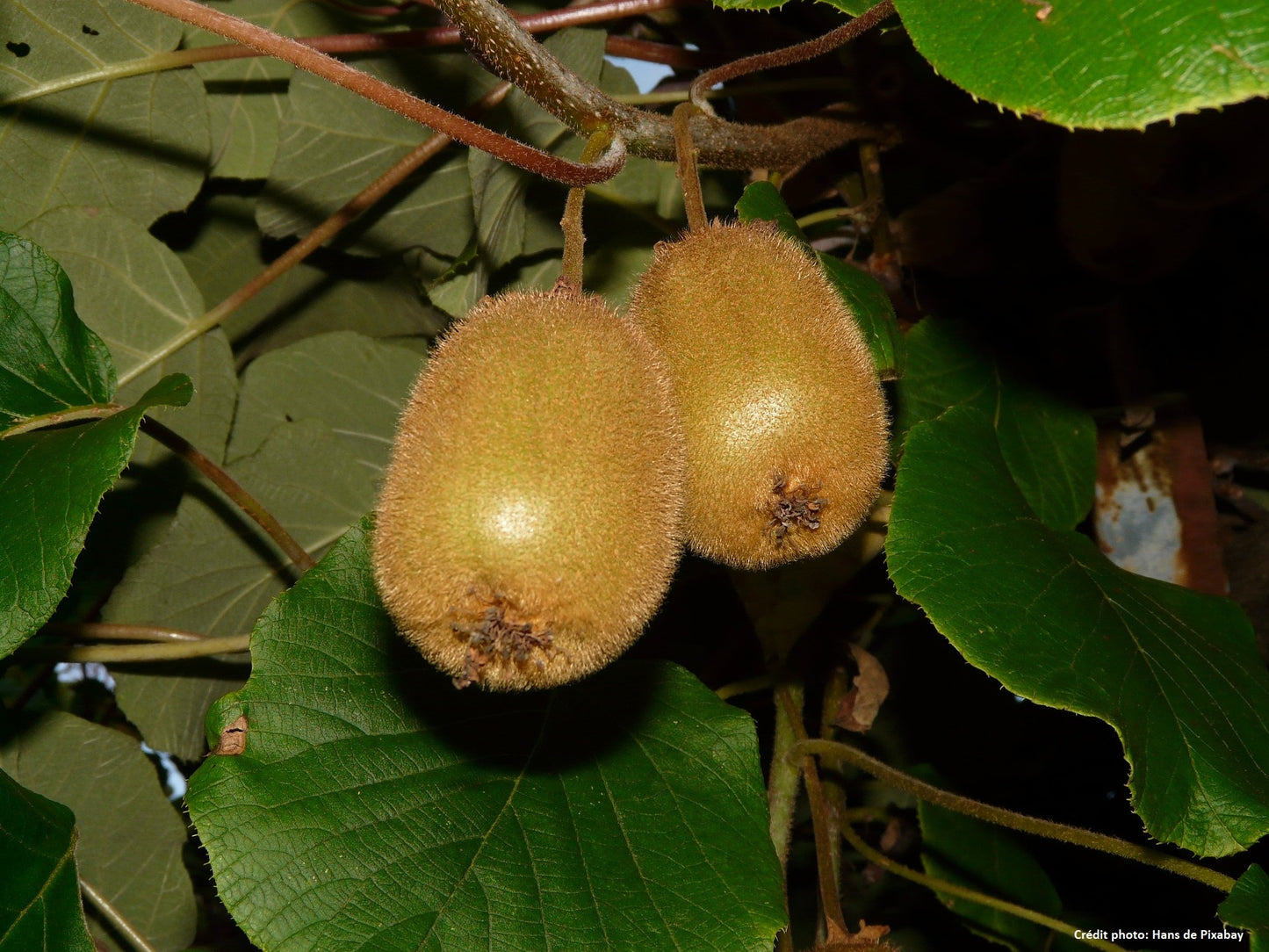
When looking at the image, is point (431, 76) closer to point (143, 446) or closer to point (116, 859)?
point (143, 446)

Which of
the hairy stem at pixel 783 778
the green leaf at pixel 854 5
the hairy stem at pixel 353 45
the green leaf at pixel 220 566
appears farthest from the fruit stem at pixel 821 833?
the hairy stem at pixel 353 45

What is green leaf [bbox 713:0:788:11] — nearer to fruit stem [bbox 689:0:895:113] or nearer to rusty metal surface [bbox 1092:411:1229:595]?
fruit stem [bbox 689:0:895:113]

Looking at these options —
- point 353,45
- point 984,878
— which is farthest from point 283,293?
point 984,878

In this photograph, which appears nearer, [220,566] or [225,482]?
[225,482]

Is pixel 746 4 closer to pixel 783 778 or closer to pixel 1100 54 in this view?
pixel 1100 54

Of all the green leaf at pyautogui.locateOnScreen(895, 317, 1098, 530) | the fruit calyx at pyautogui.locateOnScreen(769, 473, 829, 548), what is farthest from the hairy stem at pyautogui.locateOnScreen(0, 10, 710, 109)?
the fruit calyx at pyautogui.locateOnScreen(769, 473, 829, 548)
